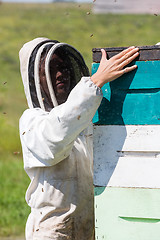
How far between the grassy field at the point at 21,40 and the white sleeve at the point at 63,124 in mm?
3780

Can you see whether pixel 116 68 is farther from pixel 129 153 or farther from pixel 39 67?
pixel 39 67

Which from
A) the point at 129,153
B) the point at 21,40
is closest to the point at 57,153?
the point at 129,153

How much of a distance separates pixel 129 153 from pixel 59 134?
0.43 metres

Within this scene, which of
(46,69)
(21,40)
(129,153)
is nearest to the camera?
(129,153)

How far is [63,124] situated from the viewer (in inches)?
102

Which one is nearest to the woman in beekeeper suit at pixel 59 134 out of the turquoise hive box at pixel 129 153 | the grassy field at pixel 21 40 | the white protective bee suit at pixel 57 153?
the white protective bee suit at pixel 57 153

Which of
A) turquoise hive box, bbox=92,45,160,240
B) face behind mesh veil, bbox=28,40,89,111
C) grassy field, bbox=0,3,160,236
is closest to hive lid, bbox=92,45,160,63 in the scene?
turquoise hive box, bbox=92,45,160,240

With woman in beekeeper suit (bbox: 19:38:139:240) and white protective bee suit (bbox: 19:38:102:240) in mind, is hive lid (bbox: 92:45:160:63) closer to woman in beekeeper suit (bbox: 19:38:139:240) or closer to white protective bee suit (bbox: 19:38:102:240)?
woman in beekeeper suit (bbox: 19:38:139:240)

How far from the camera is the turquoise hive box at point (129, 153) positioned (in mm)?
2631

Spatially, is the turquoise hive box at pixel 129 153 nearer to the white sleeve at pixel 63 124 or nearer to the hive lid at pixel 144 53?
the hive lid at pixel 144 53

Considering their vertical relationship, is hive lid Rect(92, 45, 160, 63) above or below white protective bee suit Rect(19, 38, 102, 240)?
above

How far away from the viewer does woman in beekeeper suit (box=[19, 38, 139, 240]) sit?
261 cm

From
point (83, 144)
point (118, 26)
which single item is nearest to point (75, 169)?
point (83, 144)

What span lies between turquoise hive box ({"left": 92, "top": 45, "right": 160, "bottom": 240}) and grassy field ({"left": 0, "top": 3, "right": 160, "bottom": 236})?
3763 millimetres
